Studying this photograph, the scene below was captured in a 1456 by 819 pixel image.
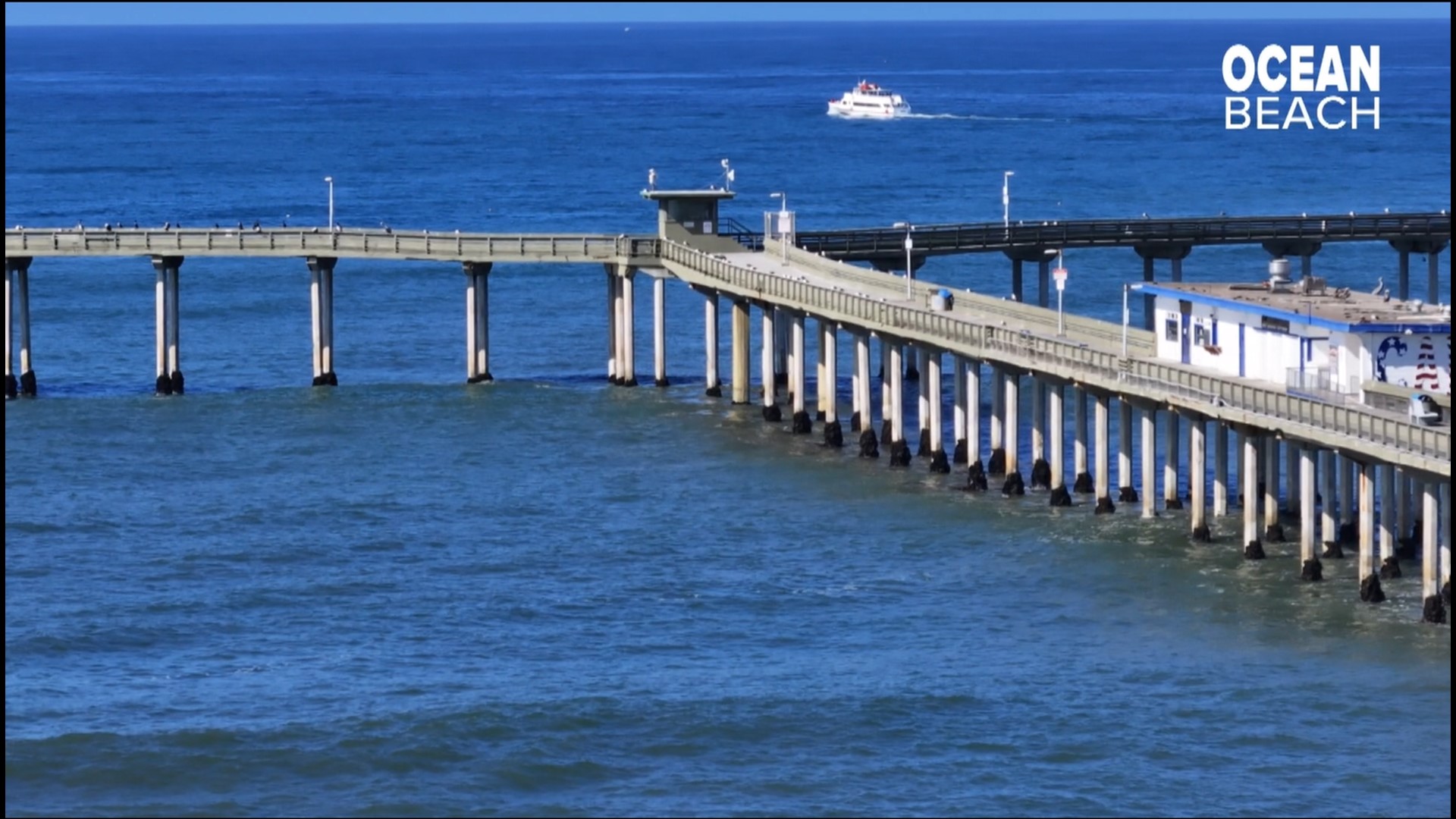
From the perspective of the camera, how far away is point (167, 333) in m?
85.1

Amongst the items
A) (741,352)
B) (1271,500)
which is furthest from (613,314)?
(1271,500)

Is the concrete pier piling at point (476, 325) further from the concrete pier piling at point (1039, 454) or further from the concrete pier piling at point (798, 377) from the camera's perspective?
the concrete pier piling at point (1039, 454)

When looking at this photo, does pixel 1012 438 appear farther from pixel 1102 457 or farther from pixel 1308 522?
pixel 1308 522

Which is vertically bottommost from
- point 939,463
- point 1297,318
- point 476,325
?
point 939,463

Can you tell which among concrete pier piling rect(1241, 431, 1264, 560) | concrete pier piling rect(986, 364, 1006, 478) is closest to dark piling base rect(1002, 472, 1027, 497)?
concrete pier piling rect(986, 364, 1006, 478)

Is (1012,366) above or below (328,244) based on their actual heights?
below

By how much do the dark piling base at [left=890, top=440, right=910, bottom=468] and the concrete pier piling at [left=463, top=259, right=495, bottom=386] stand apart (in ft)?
53.5

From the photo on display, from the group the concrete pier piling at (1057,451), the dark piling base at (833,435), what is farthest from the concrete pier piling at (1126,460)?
the dark piling base at (833,435)

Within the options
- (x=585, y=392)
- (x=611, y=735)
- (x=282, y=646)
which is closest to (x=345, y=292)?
(x=585, y=392)

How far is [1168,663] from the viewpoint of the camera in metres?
53.6

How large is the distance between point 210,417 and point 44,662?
27.5 metres

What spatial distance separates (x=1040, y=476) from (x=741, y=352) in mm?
14680

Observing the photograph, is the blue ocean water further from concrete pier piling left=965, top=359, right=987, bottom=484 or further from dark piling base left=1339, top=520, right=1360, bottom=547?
dark piling base left=1339, top=520, right=1360, bottom=547

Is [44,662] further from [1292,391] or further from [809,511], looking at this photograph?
[1292,391]
